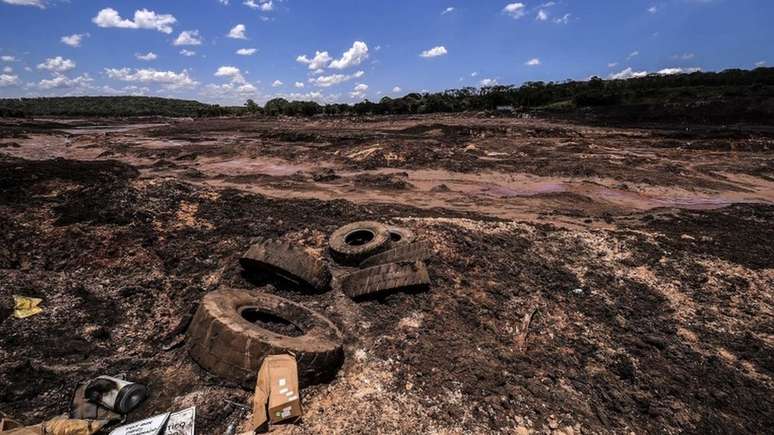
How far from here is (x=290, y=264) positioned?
6.32 metres

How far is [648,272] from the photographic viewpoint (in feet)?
25.3

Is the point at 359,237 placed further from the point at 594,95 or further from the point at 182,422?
the point at 594,95

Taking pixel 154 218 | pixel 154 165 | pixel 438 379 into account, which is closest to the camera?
pixel 438 379

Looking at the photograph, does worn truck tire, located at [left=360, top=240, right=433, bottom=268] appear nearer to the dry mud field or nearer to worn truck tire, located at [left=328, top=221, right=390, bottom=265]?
worn truck tire, located at [left=328, top=221, right=390, bottom=265]

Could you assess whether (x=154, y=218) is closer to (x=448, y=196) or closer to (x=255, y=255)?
(x=255, y=255)

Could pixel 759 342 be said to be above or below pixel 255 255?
below

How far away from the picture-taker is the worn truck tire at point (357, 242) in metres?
7.27

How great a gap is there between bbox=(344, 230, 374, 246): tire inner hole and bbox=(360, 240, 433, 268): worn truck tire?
2.90 ft

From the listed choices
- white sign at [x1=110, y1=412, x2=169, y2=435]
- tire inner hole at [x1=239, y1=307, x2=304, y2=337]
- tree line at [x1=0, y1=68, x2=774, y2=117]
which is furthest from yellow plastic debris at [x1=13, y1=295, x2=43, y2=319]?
tree line at [x1=0, y1=68, x2=774, y2=117]

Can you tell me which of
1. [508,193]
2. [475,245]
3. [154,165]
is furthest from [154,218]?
[154,165]

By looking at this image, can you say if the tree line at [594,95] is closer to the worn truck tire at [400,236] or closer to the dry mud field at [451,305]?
the dry mud field at [451,305]

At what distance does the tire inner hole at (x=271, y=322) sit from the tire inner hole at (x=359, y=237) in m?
2.54

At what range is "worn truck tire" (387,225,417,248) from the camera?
7.59 m

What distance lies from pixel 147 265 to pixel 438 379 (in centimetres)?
541
